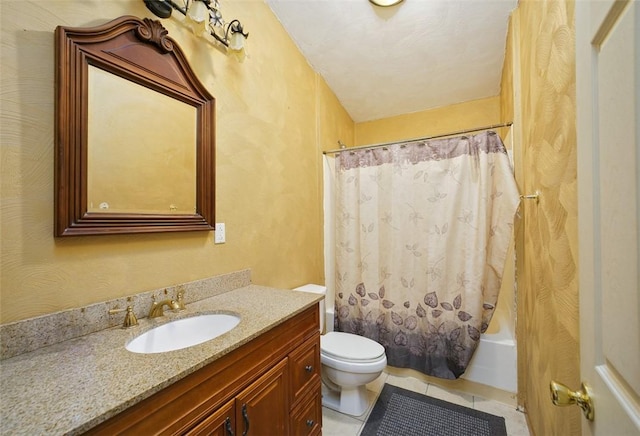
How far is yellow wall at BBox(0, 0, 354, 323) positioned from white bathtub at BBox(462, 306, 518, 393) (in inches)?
51.6

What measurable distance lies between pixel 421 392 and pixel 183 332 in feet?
5.68

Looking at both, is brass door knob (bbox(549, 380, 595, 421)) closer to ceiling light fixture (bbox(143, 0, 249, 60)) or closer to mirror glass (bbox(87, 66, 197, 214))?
mirror glass (bbox(87, 66, 197, 214))

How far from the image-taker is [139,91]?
1.13m

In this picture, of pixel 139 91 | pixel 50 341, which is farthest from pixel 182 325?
pixel 139 91

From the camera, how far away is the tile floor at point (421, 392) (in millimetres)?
1594

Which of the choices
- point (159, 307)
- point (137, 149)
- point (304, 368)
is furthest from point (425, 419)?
point (137, 149)

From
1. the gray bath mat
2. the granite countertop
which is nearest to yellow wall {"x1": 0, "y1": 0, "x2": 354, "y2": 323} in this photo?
the granite countertop

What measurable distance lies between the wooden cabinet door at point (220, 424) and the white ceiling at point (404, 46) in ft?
7.45

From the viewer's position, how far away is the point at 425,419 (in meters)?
1.66

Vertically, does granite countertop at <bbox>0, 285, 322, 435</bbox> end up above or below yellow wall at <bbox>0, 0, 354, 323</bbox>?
below

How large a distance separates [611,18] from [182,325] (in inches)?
59.1

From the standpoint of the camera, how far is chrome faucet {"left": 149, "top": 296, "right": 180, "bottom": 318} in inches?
43.0

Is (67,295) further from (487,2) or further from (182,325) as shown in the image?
(487,2)

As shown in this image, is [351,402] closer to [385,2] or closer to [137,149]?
[137,149]
